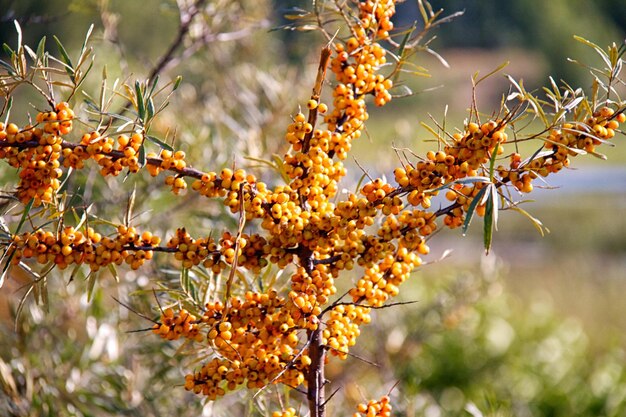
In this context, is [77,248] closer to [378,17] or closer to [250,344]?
[250,344]

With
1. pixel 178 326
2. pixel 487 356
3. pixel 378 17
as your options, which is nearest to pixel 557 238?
pixel 487 356

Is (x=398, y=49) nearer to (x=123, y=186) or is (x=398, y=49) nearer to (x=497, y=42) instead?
(x=123, y=186)

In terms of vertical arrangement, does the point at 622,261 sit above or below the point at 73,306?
below

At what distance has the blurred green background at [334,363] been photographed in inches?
34.9

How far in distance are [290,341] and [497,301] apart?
2627mm

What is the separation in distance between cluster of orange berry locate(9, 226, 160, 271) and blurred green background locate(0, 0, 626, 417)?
0.15 ft

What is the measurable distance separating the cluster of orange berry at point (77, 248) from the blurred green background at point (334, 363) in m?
0.05

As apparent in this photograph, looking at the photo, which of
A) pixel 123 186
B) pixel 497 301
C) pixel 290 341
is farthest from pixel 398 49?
pixel 497 301

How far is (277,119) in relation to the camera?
4.56 ft

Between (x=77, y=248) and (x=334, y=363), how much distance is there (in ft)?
3.95

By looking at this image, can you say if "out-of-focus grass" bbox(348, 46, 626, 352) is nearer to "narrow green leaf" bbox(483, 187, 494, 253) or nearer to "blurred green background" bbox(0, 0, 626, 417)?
"blurred green background" bbox(0, 0, 626, 417)

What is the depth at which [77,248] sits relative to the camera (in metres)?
0.45

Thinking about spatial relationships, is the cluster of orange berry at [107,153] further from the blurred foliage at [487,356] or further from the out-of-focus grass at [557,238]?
the out-of-focus grass at [557,238]

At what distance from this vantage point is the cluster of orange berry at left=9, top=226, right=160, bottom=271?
1.45 ft
